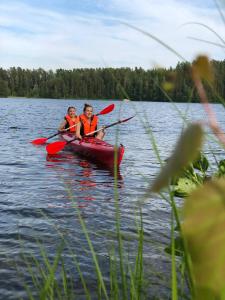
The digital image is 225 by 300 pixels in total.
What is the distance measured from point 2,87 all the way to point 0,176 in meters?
108

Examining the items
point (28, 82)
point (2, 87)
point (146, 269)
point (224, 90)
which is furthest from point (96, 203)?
point (28, 82)

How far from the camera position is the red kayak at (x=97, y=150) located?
12.2 metres

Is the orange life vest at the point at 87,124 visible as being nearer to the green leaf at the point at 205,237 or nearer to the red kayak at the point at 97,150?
the red kayak at the point at 97,150

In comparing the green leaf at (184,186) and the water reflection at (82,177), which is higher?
the green leaf at (184,186)

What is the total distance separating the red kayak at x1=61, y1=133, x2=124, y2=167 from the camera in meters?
12.2

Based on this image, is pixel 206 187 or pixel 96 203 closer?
pixel 206 187

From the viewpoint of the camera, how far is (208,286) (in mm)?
285

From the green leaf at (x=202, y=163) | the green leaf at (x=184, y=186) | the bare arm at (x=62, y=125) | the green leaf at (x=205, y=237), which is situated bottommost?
the bare arm at (x=62, y=125)

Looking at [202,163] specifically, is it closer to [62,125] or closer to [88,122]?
[88,122]

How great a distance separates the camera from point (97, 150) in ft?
41.2

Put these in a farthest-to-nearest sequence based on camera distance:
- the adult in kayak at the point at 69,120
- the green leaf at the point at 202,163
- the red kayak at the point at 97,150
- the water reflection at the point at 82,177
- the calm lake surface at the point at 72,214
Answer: the adult in kayak at the point at 69,120
the red kayak at the point at 97,150
the water reflection at the point at 82,177
the calm lake surface at the point at 72,214
the green leaf at the point at 202,163

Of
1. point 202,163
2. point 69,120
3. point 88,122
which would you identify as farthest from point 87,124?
point 202,163

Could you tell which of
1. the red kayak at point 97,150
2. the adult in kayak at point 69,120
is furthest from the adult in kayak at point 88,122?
the adult in kayak at point 69,120

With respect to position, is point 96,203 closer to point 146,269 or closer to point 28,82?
point 146,269
